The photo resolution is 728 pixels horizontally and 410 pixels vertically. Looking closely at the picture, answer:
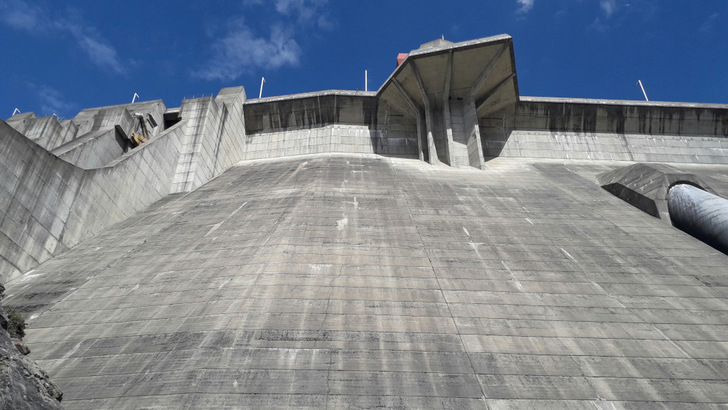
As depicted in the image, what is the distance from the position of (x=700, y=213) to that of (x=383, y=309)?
1116 centimetres

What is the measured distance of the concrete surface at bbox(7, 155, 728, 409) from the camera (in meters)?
5.71

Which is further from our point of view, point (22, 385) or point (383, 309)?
point (383, 309)

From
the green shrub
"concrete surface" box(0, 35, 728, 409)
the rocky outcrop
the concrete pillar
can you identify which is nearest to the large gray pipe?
"concrete surface" box(0, 35, 728, 409)

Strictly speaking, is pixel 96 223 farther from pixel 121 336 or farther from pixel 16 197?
pixel 121 336

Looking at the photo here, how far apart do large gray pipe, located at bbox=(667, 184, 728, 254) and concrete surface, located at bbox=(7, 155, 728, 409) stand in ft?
1.99

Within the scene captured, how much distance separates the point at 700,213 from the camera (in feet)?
39.1

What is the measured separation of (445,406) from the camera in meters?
5.36

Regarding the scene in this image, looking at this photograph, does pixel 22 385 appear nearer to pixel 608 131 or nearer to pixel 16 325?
pixel 16 325

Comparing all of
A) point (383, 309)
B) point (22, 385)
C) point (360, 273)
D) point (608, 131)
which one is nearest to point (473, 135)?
point (608, 131)

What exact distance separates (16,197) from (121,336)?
246 inches

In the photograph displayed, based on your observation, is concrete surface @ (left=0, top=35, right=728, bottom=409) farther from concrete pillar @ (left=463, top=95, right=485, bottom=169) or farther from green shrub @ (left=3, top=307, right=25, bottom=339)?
green shrub @ (left=3, top=307, right=25, bottom=339)

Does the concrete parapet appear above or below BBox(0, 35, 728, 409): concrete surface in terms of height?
above

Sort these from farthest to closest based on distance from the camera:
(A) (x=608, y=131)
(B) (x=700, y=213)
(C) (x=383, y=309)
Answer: (A) (x=608, y=131)
(B) (x=700, y=213)
(C) (x=383, y=309)

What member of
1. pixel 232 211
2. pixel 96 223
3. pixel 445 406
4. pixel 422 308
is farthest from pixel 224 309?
pixel 96 223
